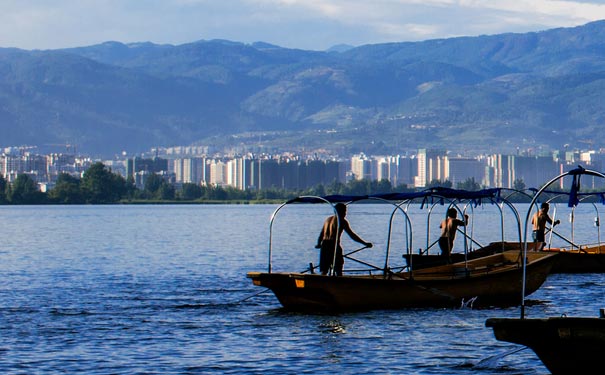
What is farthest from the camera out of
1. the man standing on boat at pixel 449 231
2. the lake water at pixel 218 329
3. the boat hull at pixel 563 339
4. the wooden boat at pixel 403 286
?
the man standing on boat at pixel 449 231

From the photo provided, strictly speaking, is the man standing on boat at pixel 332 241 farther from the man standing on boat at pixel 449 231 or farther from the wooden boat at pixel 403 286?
the man standing on boat at pixel 449 231

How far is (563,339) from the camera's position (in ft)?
62.3

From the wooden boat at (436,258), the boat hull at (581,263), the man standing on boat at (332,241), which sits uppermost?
the man standing on boat at (332,241)

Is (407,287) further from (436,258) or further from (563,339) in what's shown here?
(563,339)

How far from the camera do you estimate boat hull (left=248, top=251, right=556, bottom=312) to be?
2992 cm

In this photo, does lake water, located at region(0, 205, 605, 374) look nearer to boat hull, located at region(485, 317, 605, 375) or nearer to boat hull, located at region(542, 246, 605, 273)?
boat hull, located at region(542, 246, 605, 273)

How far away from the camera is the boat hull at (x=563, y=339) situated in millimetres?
18859

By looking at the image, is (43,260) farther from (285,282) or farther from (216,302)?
(285,282)

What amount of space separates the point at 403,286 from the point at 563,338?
39.6 ft

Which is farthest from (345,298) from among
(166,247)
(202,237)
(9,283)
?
(202,237)

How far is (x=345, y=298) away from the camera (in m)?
30.3

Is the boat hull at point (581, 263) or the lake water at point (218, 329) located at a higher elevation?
the boat hull at point (581, 263)

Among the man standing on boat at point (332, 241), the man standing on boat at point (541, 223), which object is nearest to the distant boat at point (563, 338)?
the man standing on boat at point (332, 241)

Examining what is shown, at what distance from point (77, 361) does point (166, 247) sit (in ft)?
162
